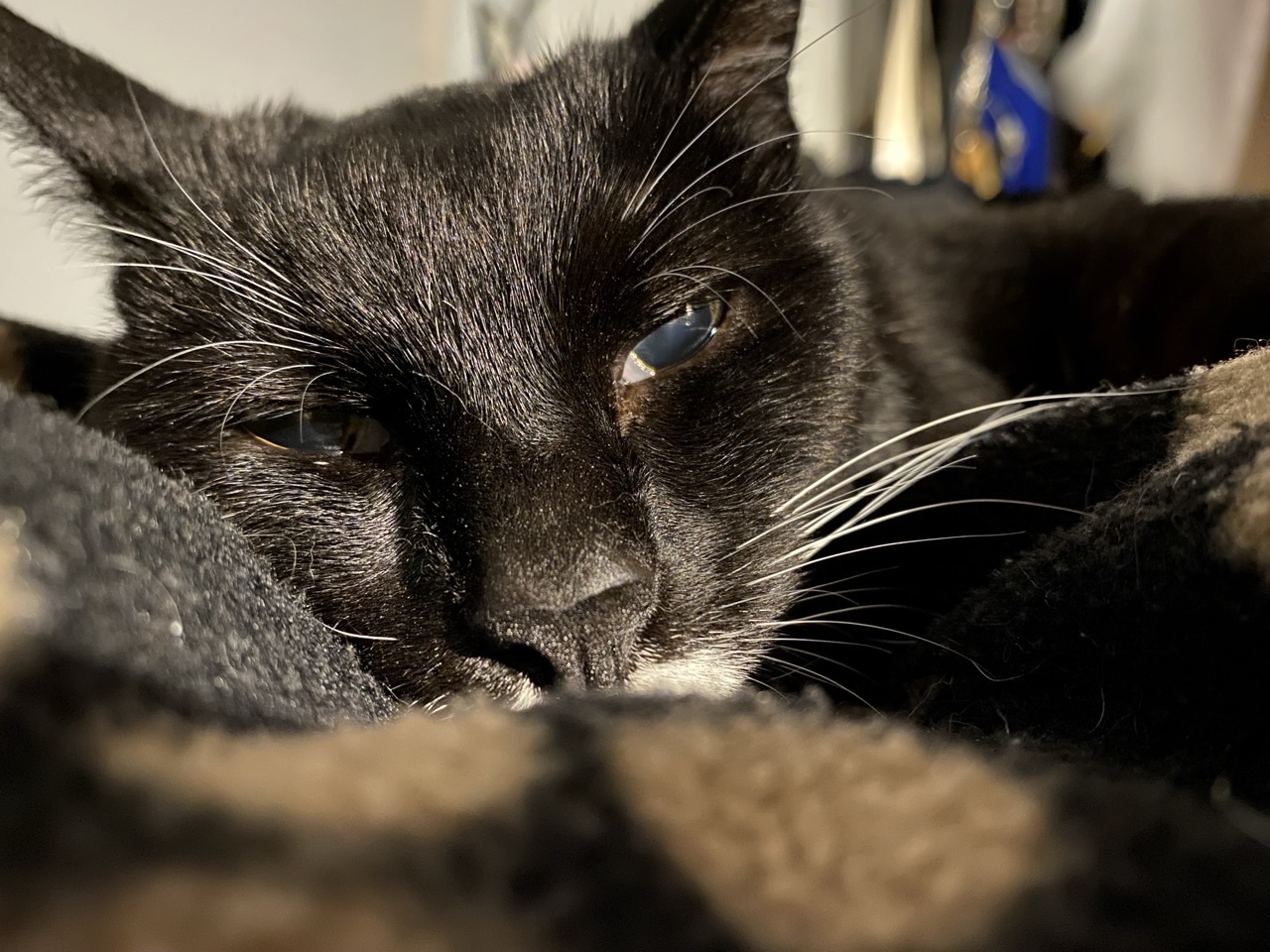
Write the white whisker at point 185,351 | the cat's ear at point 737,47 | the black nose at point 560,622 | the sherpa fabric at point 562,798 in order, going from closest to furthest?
the sherpa fabric at point 562,798, the black nose at point 560,622, the white whisker at point 185,351, the cat's ear at point 737,47

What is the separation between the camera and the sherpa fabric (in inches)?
9.4

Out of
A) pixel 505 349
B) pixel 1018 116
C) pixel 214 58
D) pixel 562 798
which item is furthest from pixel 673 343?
pixel 1018 116

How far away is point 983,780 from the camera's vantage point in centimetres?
30

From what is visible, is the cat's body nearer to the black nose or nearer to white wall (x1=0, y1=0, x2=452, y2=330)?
the black nose

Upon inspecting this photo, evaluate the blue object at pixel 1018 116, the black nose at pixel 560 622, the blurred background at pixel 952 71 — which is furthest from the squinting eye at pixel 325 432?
the blue object at pixel 1018 116

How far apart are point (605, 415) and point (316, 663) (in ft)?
0.94

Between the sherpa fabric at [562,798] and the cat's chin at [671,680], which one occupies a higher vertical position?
the sherpa fabric at [562,798]

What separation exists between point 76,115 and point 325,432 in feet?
1.24

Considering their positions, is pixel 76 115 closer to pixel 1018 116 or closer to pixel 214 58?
pixel 214 58

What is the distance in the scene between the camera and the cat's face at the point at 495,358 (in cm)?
62

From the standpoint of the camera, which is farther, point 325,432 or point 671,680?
point 325,432

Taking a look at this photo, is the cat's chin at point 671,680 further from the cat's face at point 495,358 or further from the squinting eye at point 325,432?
the squinting eye at point 325,432

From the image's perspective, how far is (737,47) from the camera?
2.85 ft

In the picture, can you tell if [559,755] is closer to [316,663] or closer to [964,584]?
[316,663]
